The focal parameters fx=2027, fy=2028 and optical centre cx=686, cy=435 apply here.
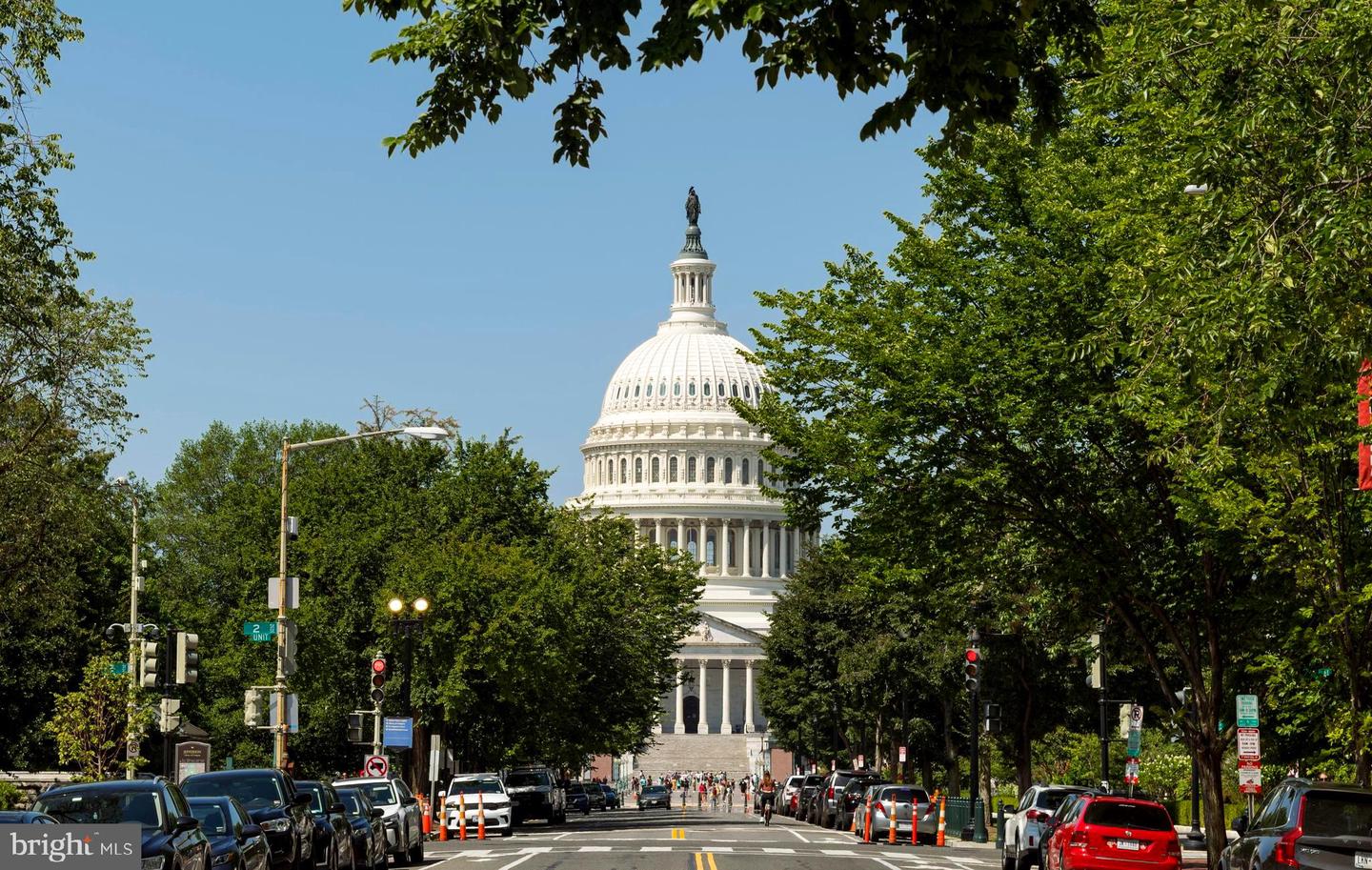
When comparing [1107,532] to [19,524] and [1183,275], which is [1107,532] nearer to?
[1183,275]

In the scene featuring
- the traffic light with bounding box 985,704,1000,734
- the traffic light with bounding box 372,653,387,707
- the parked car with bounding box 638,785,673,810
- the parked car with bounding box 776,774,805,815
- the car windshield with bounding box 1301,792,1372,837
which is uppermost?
the traffic light with bounding box 372,653,387,707

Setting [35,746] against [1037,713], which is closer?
[1037,713]

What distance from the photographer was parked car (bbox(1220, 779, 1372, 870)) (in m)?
17.9

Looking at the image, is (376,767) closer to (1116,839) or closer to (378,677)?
(378,677)

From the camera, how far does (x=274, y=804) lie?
80.8 feet

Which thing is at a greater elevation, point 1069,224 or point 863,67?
point 1069,224

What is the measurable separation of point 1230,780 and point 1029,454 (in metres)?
30.2

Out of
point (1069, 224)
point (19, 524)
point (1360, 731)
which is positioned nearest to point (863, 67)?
point (1360, 731)

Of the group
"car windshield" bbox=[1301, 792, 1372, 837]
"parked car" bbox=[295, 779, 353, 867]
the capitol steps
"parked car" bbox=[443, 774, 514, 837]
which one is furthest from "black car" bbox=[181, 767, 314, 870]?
the capitol steps

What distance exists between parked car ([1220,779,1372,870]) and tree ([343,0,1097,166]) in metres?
9.02

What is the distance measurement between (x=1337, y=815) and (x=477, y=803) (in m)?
34.4

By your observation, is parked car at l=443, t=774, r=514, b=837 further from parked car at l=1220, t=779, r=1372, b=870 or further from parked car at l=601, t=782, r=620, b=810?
parked car at l=601, t=782, r=620, b=810

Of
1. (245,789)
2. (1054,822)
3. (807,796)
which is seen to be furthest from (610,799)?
(245,789)

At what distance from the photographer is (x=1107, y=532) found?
110 ft
